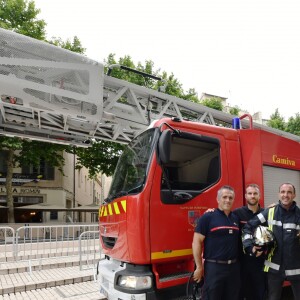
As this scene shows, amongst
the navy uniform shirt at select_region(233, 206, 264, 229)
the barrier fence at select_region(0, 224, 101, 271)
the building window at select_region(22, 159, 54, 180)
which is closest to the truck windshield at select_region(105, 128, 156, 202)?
the navy uniform shirt at select_region(233, 206, 264, 229)

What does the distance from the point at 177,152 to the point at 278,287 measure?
192 centimetres

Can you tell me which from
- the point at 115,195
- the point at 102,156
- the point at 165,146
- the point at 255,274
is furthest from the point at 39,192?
the point at 255,274

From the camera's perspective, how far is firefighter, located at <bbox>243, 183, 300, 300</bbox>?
362 centimetres

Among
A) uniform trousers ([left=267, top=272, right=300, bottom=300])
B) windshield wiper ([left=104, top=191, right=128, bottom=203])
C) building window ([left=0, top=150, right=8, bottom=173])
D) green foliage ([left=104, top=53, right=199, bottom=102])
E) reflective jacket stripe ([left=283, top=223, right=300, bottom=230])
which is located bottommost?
uniform trousers ([left=267, top=272, right=300, bottom=300])

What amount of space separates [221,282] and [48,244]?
7.99 meters

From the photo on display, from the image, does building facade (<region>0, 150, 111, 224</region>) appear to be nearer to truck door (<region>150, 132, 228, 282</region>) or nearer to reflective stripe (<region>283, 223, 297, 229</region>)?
truck door (<region>150, 132, 228, 282</region>)

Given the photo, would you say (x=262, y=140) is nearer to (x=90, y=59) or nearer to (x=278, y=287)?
(x=278, y=287)

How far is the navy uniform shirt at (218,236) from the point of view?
11.7 feet

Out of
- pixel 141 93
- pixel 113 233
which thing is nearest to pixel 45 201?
pixel 141 93

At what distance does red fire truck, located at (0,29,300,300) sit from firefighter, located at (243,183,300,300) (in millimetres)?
702

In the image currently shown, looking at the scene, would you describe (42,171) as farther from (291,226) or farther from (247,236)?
(291,226)

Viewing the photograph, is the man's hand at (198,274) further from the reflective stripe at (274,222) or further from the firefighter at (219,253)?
the reflective stripe at (274,222)

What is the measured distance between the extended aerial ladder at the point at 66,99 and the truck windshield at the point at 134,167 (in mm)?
1390

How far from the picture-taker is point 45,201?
2372 centimetres
